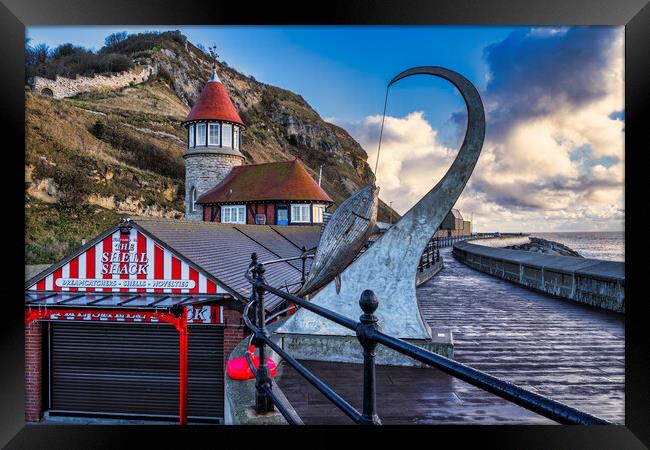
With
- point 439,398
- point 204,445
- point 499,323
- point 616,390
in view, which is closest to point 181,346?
point 204,445

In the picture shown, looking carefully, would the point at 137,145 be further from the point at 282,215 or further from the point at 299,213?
the point at 299,213

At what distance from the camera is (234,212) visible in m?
18.3

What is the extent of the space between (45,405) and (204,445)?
585cm

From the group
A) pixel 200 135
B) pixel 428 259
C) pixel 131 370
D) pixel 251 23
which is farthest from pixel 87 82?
pixel 251 23

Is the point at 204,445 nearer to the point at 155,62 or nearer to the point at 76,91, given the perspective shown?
the point at 76,91

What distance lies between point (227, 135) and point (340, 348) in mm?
19024

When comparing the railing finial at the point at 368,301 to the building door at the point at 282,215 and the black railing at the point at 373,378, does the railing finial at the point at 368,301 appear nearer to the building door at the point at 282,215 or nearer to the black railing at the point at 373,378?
the black railing at the point at 373,378

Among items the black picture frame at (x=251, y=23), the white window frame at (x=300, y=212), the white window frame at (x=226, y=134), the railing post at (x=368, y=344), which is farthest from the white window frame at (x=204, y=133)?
the railing post at (x=368, y=344)

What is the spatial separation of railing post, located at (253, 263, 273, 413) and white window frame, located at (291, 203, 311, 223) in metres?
16.0

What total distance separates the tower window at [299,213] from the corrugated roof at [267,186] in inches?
14.6

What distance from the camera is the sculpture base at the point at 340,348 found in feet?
8.02

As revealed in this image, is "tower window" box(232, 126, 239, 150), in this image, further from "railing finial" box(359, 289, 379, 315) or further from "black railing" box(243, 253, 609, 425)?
"railing finial" box(359, 289, 379, 315)

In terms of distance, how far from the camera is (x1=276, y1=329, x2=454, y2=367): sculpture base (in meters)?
2.45

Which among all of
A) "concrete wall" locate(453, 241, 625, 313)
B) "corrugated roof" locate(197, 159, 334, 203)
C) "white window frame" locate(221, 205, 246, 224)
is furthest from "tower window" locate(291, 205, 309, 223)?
"concrete wall" locate(453, 241, 625, 313)
